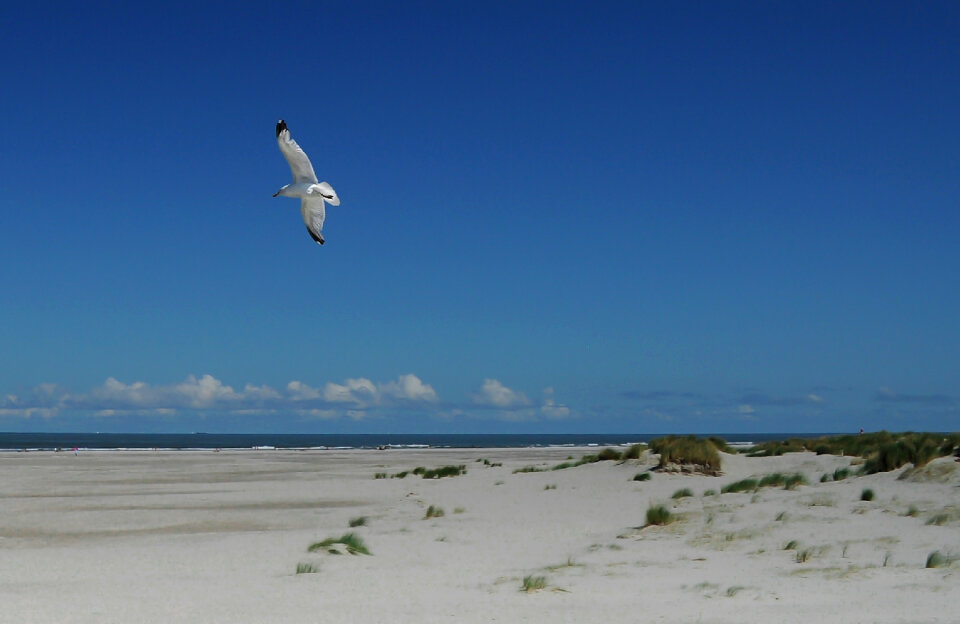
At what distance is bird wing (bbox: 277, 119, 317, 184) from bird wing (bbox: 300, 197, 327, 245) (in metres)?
0.37

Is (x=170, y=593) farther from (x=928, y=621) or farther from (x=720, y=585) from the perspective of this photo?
(x=928, y=621)

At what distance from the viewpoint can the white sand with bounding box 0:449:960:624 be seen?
28.7 feet

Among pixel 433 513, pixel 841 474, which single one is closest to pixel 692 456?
pixel 841 474

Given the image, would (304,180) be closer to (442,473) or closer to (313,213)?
(313,213)

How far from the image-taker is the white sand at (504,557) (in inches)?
344

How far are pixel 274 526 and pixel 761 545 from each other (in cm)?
959

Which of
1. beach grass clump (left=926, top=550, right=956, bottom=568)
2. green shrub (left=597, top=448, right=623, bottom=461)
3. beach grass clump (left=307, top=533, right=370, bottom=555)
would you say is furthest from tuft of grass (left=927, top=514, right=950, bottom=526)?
→ green shrub (left=597, top=448, right=623, bottom=461)

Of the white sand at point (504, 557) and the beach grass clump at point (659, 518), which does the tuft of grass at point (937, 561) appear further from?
the beach grass clump at point (659, 518)

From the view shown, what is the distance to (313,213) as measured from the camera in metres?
15.4

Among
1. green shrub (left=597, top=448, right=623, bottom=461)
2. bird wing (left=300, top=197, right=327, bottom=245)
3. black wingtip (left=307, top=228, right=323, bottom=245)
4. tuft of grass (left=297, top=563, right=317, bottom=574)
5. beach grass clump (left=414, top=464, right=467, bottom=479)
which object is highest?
bird wing (left=300, top=197, right=327, bottom=245)

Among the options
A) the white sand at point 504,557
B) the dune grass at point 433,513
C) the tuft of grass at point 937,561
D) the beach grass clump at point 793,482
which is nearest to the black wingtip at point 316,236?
the white sand at point 504,557

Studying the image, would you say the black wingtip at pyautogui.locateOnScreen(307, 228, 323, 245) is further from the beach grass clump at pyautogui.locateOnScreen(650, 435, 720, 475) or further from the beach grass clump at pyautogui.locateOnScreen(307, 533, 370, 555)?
the beach grass clump at pyautogui.locateOnScreen(650, 435, 720, 475)

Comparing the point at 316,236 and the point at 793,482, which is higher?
the point at 316,236

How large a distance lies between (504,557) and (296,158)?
7.40 metres
